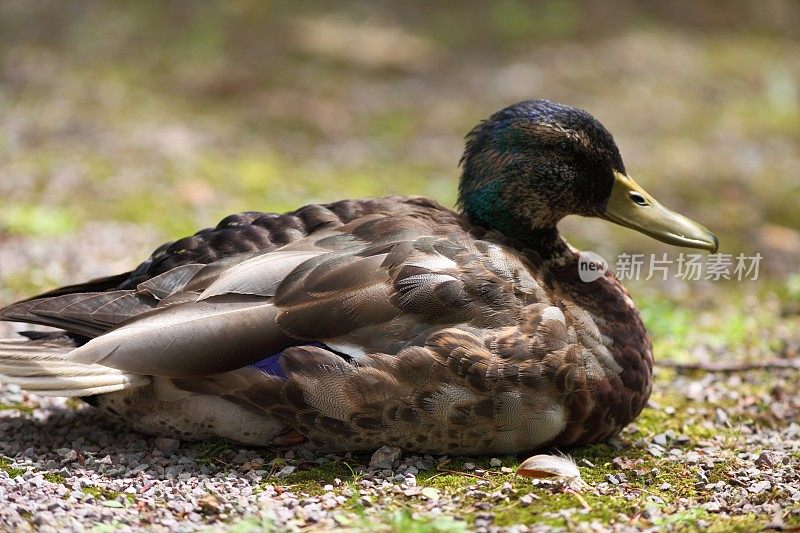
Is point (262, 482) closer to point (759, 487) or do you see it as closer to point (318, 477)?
point (318, 477)

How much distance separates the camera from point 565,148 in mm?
4105

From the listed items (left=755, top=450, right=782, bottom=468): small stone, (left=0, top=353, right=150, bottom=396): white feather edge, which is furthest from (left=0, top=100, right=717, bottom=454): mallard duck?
(left=755, top=450, right=782, bottom=468): small stone

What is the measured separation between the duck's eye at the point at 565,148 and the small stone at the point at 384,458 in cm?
138

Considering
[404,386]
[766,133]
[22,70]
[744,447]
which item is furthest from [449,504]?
[22,70]

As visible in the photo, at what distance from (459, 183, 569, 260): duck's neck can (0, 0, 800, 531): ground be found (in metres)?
0.84

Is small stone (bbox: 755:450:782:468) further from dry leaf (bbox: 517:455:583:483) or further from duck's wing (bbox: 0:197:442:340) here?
duck's wing (bbox: 0:197:442:340)

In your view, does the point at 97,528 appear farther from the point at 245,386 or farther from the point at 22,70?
the point at 22,70

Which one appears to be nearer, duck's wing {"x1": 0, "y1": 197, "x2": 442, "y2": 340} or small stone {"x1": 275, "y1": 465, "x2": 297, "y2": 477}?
small stone {"x1": 275, "y1": 465, "x2": 297, "y2": 477}

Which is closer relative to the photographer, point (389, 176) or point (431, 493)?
point (431, 493)

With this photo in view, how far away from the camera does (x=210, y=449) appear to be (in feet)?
12.6

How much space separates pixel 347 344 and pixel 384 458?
1.44ft

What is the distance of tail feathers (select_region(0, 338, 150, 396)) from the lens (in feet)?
11.8

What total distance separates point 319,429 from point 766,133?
6.24 metres

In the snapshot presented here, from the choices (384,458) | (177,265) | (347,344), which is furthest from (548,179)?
(177,265)
